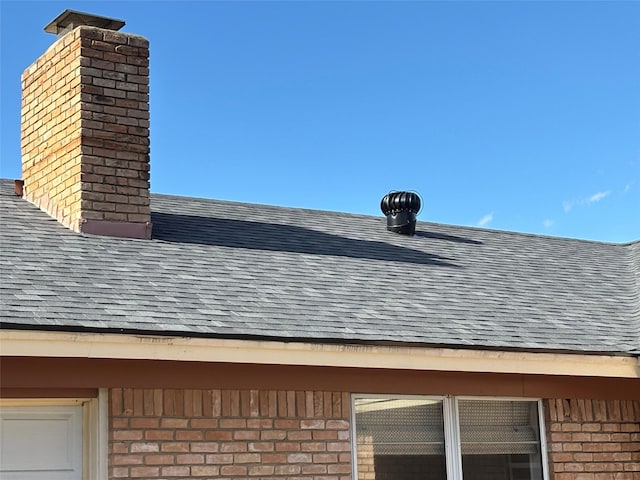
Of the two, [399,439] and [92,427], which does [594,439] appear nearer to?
[399,439]

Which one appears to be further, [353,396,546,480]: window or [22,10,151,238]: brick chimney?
[22,10,151,238]: brick chimney

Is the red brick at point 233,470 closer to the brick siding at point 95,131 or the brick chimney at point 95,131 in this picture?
the brick chimney at point 95,131

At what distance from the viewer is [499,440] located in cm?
924

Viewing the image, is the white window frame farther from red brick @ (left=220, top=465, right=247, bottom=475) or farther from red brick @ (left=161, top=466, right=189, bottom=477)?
red brick @ (left=220, top=465, right=247, bottom=475)

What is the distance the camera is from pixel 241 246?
412 inches

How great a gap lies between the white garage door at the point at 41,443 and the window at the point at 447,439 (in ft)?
7.23

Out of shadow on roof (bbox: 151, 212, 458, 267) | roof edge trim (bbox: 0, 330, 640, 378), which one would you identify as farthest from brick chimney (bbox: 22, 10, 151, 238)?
roof edge trim (bbox: 0, 330, 640, 378)

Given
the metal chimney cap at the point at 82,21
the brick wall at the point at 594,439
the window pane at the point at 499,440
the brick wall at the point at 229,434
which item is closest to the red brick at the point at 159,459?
the brick wall at the point at 229,434

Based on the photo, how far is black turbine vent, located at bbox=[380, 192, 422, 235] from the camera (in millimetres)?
A: 12703

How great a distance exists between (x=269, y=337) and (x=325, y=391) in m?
0.92

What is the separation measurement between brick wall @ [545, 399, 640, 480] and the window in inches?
6.1

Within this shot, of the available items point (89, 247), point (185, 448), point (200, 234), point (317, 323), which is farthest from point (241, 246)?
point (185, 448)

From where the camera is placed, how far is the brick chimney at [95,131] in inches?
392

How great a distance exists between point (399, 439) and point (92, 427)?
8.25 ft
